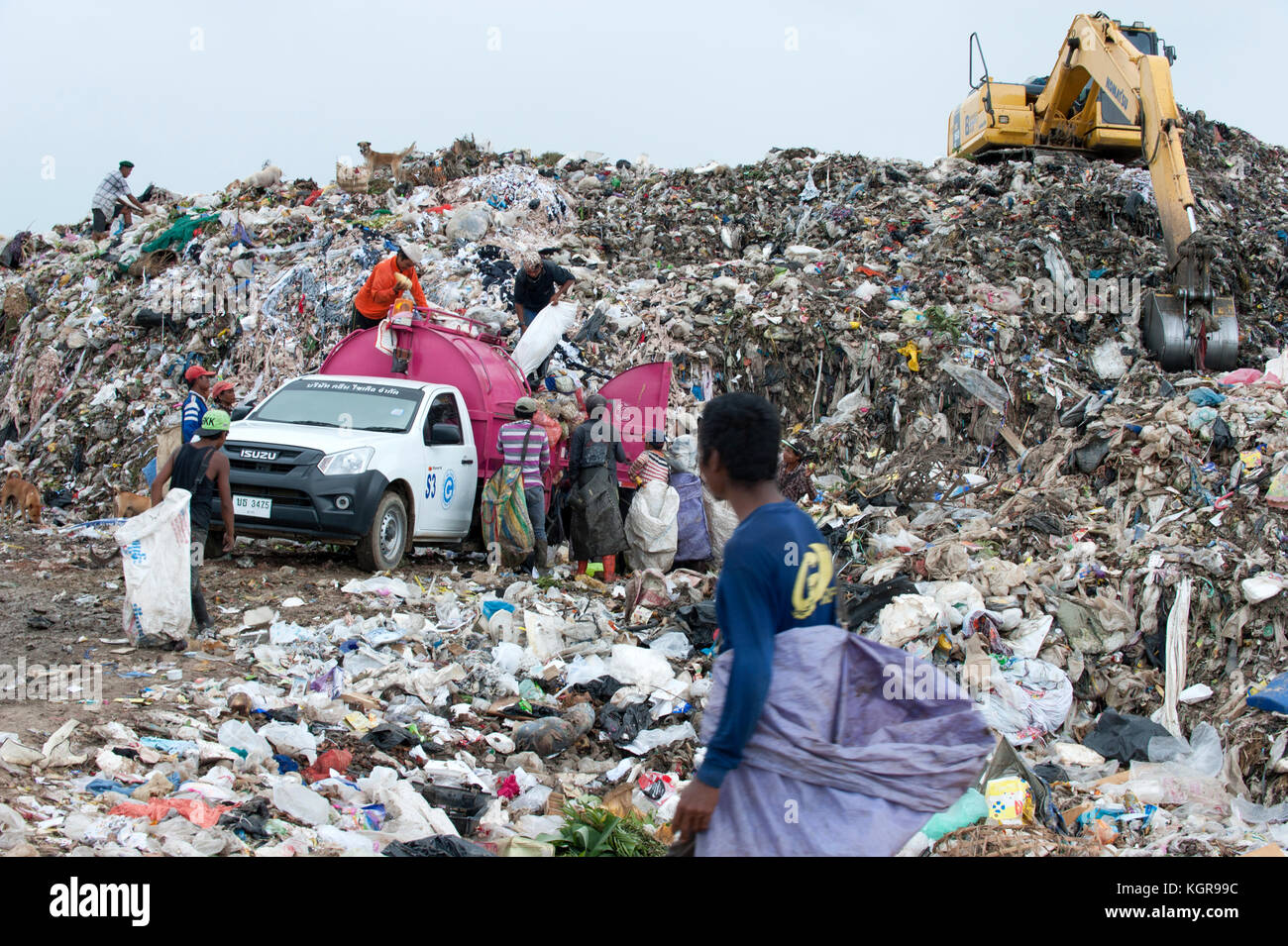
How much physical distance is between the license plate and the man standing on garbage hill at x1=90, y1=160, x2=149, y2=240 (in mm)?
12850

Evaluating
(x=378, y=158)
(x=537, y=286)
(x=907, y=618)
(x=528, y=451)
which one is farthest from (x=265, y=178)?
(x=907, y=618)

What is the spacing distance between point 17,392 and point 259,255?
13.1ft

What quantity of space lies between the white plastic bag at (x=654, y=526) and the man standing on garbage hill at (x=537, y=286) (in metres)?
3.72

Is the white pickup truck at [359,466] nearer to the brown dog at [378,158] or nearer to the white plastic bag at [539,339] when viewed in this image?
the white plastic bag at [539,339]

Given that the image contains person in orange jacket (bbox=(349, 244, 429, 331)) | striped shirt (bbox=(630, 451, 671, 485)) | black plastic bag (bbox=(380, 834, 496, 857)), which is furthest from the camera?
person in orange jacket (bbox=(349, 244, 429, 331))

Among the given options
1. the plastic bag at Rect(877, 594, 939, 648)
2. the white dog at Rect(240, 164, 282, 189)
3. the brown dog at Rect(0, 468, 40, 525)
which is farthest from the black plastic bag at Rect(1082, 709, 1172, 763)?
the white dog at Rect(240, 164, 282, 189)

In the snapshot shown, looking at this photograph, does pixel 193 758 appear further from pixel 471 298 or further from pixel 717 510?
pixel 471 298

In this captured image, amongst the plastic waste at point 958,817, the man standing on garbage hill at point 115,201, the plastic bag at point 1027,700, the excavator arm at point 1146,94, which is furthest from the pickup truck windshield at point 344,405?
the man standing on garbage hill at point 115,201

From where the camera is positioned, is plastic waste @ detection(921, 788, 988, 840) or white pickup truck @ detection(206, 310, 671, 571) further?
white pickup truck @ detection(206, 310, 671, 571)

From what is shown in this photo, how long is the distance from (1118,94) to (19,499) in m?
14.4

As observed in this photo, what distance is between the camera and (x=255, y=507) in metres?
8.19

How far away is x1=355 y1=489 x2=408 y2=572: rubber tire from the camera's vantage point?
8453mm

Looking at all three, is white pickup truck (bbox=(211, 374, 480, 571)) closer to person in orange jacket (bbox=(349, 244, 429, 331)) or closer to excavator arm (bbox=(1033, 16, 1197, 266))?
person in orange jacket (bbox=(349, 244, 429, 331))
